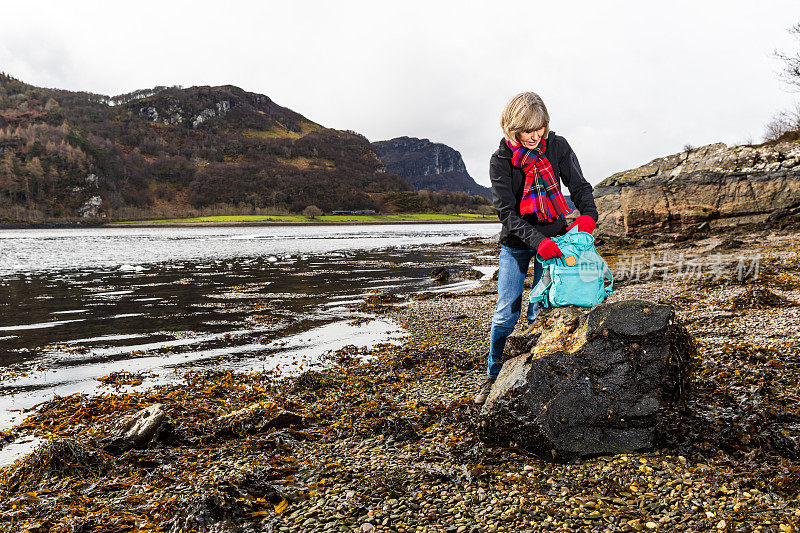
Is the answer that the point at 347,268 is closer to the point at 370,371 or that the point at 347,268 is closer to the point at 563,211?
the point at 370,371

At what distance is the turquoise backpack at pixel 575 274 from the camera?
16.0 feet

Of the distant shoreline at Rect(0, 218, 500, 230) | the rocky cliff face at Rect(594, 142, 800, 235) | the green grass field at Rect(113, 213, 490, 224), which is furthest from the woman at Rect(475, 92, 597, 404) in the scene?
→ the green grass field at Rect(113, 213, 490, 224)

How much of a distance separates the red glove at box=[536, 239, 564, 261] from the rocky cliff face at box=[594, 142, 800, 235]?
82.4 feet

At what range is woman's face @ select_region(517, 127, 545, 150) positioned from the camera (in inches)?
198

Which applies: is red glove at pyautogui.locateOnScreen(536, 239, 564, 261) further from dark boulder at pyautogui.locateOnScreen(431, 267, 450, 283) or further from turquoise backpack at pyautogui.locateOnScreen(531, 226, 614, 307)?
dark boulder at pyautogui.locateOnScreen(431, 267, 450, 283)

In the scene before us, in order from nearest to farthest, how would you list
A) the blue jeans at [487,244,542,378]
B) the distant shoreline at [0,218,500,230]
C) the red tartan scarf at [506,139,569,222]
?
1. the red tartan scarf at [506,139,569,222]
2. the blue jeans at [487,244,542,378]
3. the distant shoreline at [0,218,500,230]

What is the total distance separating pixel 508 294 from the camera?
5637 mm

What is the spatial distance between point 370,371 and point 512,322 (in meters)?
3.72

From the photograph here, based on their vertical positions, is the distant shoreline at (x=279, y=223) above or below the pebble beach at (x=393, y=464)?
above

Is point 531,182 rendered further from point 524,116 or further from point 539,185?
point 524,116

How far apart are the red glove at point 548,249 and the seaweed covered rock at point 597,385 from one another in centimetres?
76

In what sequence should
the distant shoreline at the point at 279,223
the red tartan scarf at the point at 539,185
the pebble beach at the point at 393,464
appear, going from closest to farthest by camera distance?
1. the pebble beach at the point at 393,464
2. the red tartan scarf at the point at 539,185
3. the distant shoreline at the point at 279,223

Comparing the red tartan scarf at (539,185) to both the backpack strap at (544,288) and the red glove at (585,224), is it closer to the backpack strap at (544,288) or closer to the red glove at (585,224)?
the red glove at (585,224)

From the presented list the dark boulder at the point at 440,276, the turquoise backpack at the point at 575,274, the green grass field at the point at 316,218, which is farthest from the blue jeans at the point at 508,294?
the green grass field at the point at 316,218
